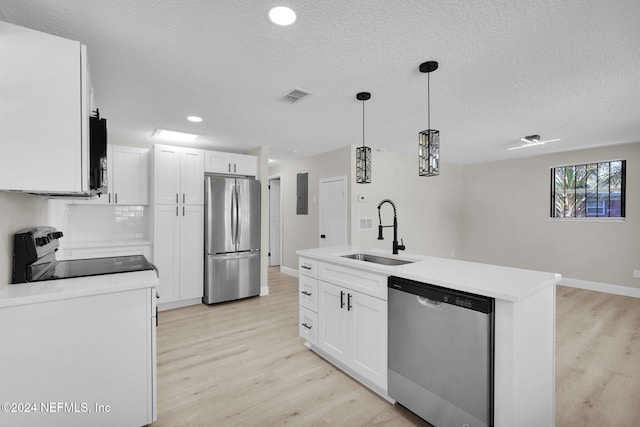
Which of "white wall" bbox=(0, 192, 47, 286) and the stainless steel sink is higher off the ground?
"white wall" bbox=(0, 192, 47, 286)

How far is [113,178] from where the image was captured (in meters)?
3.96

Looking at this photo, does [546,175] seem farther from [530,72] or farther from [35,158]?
[35,158]

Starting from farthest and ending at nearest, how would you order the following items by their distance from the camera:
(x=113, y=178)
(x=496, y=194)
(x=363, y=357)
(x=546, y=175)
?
1. (x=496, y=194)
2. (x=546, y=175)
3. (x=113, y=178)
4. (x=363, y=357)

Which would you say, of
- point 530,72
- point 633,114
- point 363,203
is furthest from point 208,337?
point 633,114

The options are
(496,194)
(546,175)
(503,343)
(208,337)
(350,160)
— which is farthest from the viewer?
(496,194)

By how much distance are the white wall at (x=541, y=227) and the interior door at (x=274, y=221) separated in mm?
4362

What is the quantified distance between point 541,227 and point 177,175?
6334mm

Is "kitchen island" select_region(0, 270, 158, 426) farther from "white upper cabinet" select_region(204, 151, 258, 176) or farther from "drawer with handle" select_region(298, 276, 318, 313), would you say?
"white upper cabinet" select_region(204, 151, 258, 176)

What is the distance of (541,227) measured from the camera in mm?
5531

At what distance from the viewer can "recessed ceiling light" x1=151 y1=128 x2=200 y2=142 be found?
3827mm

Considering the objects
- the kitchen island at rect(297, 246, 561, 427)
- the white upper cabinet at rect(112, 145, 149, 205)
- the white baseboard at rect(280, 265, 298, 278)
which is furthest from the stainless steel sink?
the white baseboard at rect(280, 265, 298, 278)

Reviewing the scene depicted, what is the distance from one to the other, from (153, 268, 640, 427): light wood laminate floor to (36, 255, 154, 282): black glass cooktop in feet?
3.13

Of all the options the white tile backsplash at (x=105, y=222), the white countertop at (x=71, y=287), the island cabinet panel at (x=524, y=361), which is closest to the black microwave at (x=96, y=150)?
the white countertop at (x=71, y=287)

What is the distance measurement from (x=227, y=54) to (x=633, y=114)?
4230 millimetres
